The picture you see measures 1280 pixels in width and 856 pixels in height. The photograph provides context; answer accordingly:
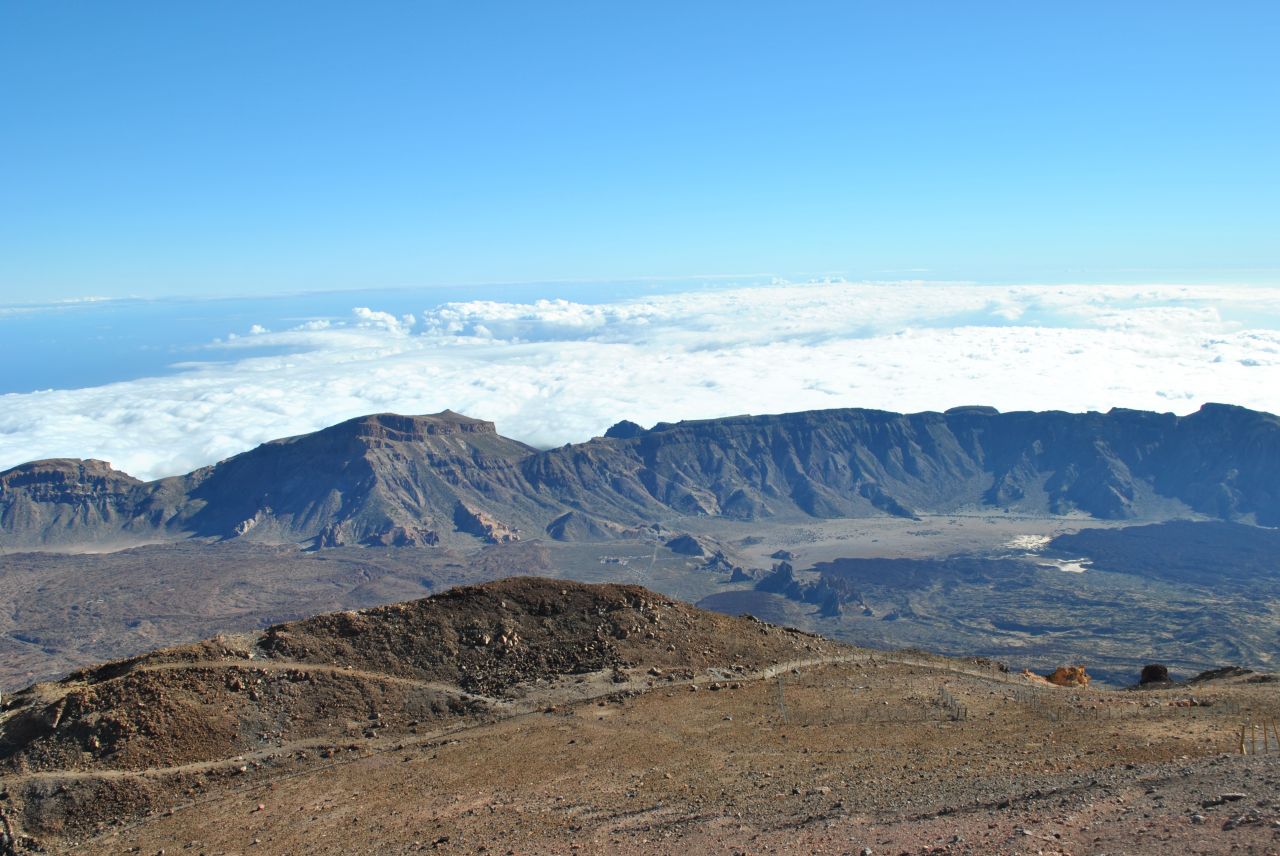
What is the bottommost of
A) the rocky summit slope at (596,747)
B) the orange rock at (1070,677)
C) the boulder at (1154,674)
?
the orange rock at (1070,677)

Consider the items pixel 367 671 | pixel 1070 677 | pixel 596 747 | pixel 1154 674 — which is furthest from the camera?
pixel 1070 677

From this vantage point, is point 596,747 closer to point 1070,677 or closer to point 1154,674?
point 1070,677

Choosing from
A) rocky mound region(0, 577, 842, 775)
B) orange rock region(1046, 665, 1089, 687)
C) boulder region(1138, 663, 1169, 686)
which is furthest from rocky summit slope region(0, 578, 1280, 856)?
orange rock region(1046, 665, 1089, 687)

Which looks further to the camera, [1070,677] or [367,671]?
[1070,677]

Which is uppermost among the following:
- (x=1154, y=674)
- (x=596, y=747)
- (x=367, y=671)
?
(x=367, y=671)

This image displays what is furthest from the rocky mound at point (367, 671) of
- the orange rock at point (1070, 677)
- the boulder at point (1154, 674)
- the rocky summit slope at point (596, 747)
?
the boulder at point (1154, 674)

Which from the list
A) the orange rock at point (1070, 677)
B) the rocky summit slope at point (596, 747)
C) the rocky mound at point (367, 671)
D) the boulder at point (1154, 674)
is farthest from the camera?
the orange rock at point (1070, 677)

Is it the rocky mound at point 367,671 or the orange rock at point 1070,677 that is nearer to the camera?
the rocky mound at point 367,671

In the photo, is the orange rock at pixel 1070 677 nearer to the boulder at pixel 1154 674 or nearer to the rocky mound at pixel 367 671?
the boulder at pixel 1154 674

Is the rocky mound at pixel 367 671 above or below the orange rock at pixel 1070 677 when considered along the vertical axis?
above

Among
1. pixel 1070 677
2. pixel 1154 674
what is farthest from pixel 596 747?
pixel 1154 674
